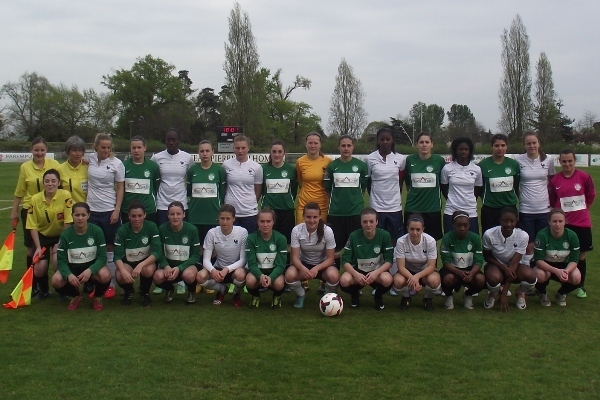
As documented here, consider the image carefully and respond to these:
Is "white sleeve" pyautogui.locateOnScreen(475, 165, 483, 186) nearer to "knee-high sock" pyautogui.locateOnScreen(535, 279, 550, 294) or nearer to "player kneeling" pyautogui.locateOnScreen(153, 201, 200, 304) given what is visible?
"knee-high sock" pyautogui.locateOnScreen(535, 279, 550, 294)

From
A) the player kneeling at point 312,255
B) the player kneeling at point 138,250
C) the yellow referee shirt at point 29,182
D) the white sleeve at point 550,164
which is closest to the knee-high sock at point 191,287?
the player kneeling at point 138,250

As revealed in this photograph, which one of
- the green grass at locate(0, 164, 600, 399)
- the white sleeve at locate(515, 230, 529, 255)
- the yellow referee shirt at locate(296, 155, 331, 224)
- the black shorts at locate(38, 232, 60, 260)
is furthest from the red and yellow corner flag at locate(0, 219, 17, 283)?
the white sleeve at locate(515, 230, 529, 255)

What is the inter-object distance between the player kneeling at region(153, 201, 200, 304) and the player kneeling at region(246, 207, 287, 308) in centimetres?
55

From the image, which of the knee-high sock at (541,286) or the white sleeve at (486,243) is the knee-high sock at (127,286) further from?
the knee-high sock at (541,286)

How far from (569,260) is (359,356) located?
8.56 ft

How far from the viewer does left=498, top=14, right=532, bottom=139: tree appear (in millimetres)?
42969

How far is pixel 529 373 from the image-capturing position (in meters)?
3.77

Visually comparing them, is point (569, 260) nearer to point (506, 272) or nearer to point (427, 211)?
point (506, 272)

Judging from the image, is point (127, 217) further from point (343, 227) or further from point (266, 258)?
point (343, 227)

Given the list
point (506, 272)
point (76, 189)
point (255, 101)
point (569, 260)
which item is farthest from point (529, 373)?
point (255, 101)

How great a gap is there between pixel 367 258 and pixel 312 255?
560 millimetres

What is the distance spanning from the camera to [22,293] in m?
5.41

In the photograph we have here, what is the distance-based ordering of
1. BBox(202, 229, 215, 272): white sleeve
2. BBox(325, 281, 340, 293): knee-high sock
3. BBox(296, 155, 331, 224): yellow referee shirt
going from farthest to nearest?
BBox(296, 155, 331, 224): yellow referee shirt
BBox(202, 229, 215, 272): white sleeve
BBox(325, 281, 340, 293): knee-high sock

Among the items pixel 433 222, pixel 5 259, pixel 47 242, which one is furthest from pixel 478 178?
pixel 5 259
